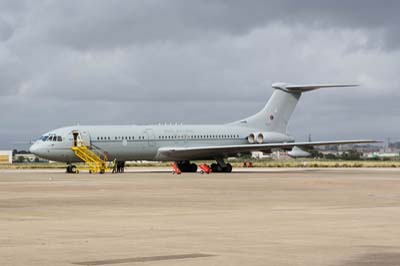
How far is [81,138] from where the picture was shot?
2655 inches

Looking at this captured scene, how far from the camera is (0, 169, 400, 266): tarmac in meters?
15.1

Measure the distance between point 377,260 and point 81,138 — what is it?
54.1 meters

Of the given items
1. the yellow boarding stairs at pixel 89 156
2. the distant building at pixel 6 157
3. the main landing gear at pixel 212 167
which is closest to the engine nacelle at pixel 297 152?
the main landing gear at pixel 212 167

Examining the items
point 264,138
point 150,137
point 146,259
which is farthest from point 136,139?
point 146,259

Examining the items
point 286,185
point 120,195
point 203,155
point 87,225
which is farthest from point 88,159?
point 87,225

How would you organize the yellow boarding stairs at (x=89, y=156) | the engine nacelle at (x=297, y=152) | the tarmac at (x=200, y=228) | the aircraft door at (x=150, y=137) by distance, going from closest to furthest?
the tarmac at (x=200, y=228) → the yellow boarding stairs at (x=89, y=156) → the aircraft door at (x=150, y=137) → the engine nacelle at (x=297, y=152)

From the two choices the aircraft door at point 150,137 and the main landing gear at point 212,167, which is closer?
the aircraft door at point 150,137

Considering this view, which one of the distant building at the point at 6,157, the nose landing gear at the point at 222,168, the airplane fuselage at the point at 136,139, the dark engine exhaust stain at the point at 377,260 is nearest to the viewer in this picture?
the dark engine exhaust stain at the point at 377,260

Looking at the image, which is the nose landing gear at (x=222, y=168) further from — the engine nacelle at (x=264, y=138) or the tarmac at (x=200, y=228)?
the tarmac at (x=200, y=228)

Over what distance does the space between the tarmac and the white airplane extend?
31953mm

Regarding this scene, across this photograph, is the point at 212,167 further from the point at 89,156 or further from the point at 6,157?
the point at 6,157

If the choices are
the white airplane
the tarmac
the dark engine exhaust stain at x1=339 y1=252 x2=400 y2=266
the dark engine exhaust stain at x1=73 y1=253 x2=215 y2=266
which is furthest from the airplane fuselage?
the dark engine exhaust stain at x1=339 y1=252 x2=400 y2=266

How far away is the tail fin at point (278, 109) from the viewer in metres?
75.3

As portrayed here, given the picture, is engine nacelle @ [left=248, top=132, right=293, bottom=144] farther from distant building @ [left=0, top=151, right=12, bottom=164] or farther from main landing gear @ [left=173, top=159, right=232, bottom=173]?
distant building @ [left=0, top=151, right=12, bottom=164]
